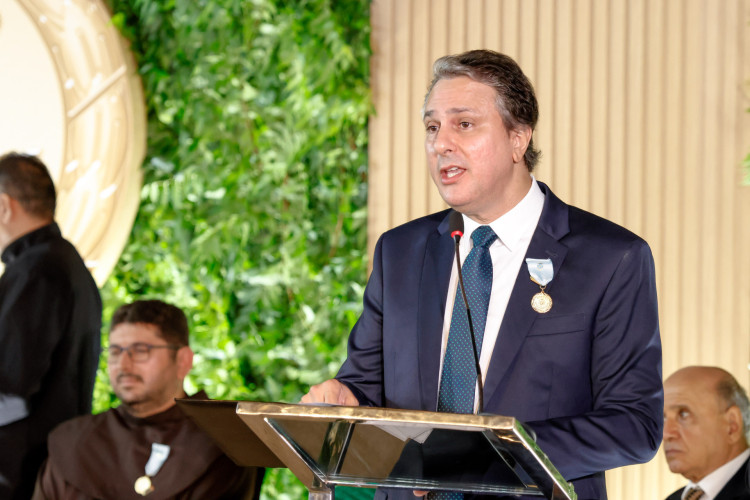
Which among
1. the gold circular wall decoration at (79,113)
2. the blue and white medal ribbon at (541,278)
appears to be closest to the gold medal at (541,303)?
the blue and white medal ribbon at (541,278)

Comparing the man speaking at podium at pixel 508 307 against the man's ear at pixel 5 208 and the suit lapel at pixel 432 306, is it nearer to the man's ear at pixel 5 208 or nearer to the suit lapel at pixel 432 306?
the suit lapel at pixel 432 306

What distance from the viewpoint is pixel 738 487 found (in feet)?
9.99

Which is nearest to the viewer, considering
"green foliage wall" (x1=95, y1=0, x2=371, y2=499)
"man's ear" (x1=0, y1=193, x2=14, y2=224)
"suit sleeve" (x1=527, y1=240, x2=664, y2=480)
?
"suit sleeve" (x1=527, y1=240, x2=664, y2=480)

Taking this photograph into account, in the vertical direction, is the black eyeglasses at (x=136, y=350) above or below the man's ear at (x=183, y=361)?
above

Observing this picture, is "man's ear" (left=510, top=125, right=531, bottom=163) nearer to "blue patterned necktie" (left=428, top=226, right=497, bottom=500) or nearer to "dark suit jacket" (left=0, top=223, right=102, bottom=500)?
"blue patterned necktie" (left=428, top=226, right=497, bottom=500)

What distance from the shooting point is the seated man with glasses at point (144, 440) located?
3143mm

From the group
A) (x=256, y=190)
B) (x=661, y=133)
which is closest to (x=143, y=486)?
(x=256, y=190)

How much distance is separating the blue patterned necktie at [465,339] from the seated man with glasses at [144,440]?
151 centimetres

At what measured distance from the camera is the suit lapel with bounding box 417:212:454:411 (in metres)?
1.83

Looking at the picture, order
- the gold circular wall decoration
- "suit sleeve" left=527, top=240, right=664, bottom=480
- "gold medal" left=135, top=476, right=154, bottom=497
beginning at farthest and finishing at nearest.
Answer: the gold circular wall decoration
"gold medal" left=135, top=476, right=154, bottom=497
"suit sleeve" left=527, top=240, right=664, bottom=480

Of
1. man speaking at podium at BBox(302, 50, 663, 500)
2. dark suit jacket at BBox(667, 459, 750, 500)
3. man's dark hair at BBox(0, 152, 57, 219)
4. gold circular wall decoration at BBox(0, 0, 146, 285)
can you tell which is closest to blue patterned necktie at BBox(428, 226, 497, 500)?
man speaking at podium at BBox(302, 50, 663, 500)

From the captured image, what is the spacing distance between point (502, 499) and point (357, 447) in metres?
0.40

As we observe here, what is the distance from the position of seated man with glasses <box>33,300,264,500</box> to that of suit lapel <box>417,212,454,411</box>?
1.45 m

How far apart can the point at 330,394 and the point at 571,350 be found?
44cm
